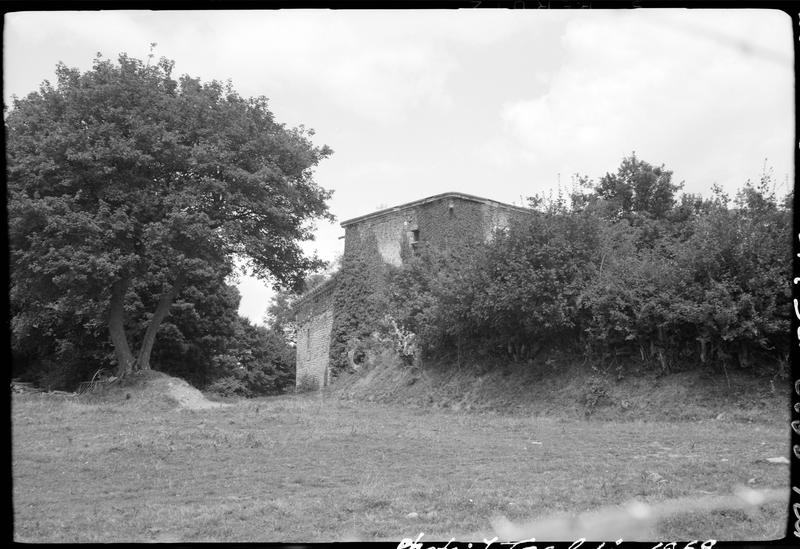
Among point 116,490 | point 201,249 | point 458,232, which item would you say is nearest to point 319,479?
point 116,490

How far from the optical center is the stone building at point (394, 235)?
2981 centimetres

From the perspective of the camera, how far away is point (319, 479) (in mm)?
8688

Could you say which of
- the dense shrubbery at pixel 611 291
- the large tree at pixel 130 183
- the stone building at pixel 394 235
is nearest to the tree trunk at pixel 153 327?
the large tree at pixel 130 183

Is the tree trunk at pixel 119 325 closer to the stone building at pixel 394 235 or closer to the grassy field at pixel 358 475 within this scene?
the grassy field at pixel 358 475

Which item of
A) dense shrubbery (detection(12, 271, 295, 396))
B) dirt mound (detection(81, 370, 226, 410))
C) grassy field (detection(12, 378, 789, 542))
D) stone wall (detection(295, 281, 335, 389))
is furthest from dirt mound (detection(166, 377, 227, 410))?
stone wall (detection(295, 281, 335, 389))

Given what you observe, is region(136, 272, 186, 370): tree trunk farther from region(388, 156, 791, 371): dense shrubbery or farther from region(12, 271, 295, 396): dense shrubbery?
region(388, 156, 791, 371): dense shrubbery

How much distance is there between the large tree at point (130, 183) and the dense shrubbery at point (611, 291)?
6.59m

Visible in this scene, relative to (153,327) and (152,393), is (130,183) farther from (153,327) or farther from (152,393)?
(152,393)

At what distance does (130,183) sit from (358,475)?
56.4 ft

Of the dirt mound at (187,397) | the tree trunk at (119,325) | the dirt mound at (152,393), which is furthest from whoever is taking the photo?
the tree trunk at (119,325)

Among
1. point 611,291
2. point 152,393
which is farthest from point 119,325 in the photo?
point 611,291

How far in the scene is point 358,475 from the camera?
8977 millimetres

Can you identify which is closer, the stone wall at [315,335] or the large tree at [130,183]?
the large tree at [130,183]

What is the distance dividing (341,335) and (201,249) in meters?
9.98
